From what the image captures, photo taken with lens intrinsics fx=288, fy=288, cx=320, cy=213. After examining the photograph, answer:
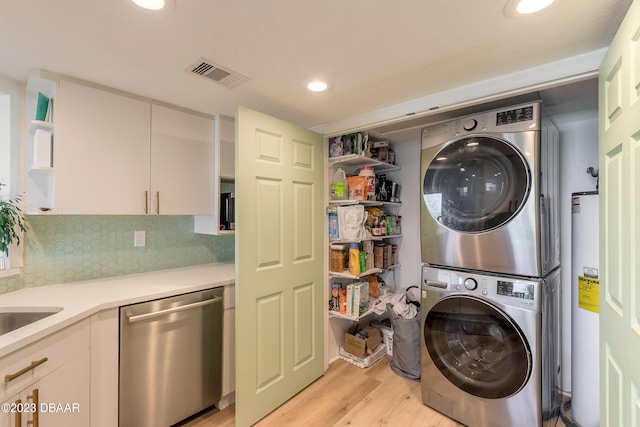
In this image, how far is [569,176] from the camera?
82.8 inches

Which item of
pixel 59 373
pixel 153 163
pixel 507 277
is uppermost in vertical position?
pixel 153 163

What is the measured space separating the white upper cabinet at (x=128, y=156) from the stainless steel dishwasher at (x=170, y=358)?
65 cm

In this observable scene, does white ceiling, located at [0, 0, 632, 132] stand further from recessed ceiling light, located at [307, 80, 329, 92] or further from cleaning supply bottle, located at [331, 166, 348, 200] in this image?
cleaning supply bottle, located at [331, 166, 348, 200]

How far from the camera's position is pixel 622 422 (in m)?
0.98

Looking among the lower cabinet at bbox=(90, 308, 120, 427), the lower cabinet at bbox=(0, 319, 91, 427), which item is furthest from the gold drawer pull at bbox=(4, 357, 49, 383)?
the lower cabinet at bbox=(90, 308, 120, 427)

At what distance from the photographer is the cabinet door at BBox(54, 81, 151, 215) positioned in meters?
1.59

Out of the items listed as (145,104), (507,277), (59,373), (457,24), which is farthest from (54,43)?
(507,277)

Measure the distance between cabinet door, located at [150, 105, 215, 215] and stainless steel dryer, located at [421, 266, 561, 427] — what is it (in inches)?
67.9

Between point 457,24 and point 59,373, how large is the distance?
227 centimetres

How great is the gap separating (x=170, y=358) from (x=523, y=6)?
2411 mm

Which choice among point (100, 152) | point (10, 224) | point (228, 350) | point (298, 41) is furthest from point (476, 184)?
point (10, 224)

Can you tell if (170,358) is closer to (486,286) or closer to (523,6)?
(486,286)

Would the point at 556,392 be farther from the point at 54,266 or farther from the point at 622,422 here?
the point at 54,266

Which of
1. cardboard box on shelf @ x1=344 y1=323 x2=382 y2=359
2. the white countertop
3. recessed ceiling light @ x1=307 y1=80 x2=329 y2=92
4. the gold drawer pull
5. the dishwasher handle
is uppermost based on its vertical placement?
recessed ceiling light @ x1=307 y1=80 x2=329 y2=92
